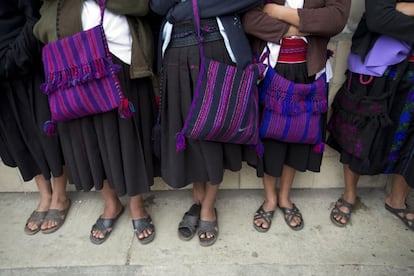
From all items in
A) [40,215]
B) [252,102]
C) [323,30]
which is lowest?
[40,215]

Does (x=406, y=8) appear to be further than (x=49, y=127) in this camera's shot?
No

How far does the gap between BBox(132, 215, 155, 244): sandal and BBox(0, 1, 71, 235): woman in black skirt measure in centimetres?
57

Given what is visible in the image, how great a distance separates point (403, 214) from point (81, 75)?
2225 millimetres

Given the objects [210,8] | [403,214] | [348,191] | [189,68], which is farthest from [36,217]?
[403,214]

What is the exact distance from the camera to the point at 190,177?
2074 millimetres

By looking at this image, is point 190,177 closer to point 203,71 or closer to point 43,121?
point 203,71

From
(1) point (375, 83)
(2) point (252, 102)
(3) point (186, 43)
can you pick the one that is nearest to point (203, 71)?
(3) point (186, 43)

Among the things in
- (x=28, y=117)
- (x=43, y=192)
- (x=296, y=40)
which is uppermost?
(x=296, y=40)

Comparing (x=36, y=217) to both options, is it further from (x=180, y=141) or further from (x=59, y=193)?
(x=180, y=141)

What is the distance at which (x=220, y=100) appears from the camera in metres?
1.74

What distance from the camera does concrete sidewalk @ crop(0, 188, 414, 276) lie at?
206cm

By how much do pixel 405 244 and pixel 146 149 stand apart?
1.72 m

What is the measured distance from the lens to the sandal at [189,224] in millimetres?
2271

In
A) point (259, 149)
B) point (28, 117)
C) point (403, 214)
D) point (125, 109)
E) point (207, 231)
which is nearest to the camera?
→ point (125, 109)
